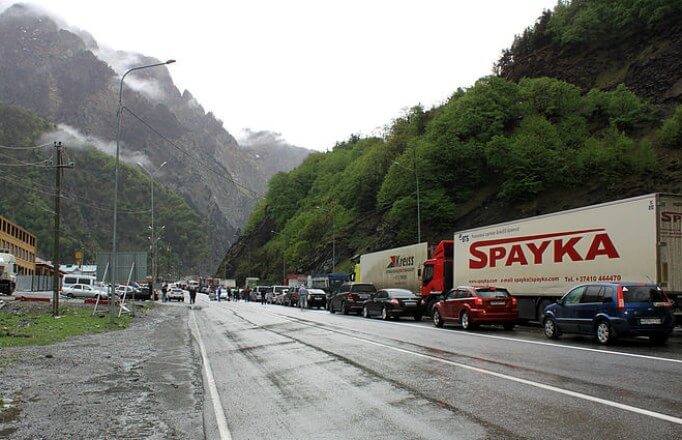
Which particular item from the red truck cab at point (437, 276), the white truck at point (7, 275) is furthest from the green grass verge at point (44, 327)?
the white truck at point (7, 275)

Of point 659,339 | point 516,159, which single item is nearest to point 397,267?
point 659,339

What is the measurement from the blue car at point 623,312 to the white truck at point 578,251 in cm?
249

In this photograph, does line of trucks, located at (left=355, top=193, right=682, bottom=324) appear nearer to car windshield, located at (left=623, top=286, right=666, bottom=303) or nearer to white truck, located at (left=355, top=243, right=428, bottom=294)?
white truck, located at (left=355, top=243, right=428, bottom=294)

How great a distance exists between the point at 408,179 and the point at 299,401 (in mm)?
66834

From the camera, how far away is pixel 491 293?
21141mm

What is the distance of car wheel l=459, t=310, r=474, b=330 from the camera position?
68.6 feet

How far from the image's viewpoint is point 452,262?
29.6 meters

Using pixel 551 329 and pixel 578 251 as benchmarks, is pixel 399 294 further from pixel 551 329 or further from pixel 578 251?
pixel 551 329

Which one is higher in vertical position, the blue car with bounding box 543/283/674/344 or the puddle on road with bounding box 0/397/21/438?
the blue car with bounding box 543/283/674/344

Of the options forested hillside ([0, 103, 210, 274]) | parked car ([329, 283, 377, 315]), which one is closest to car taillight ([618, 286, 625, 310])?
parked car ([329, 283, 377, 315])

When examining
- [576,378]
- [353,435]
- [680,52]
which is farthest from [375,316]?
[680,52]

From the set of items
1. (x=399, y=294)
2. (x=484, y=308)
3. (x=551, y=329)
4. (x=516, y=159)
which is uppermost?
(x=516, y=159)

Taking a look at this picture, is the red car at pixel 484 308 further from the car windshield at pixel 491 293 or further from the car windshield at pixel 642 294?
the car windshield at pixel 642 294

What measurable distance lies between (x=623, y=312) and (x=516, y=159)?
54010mm
